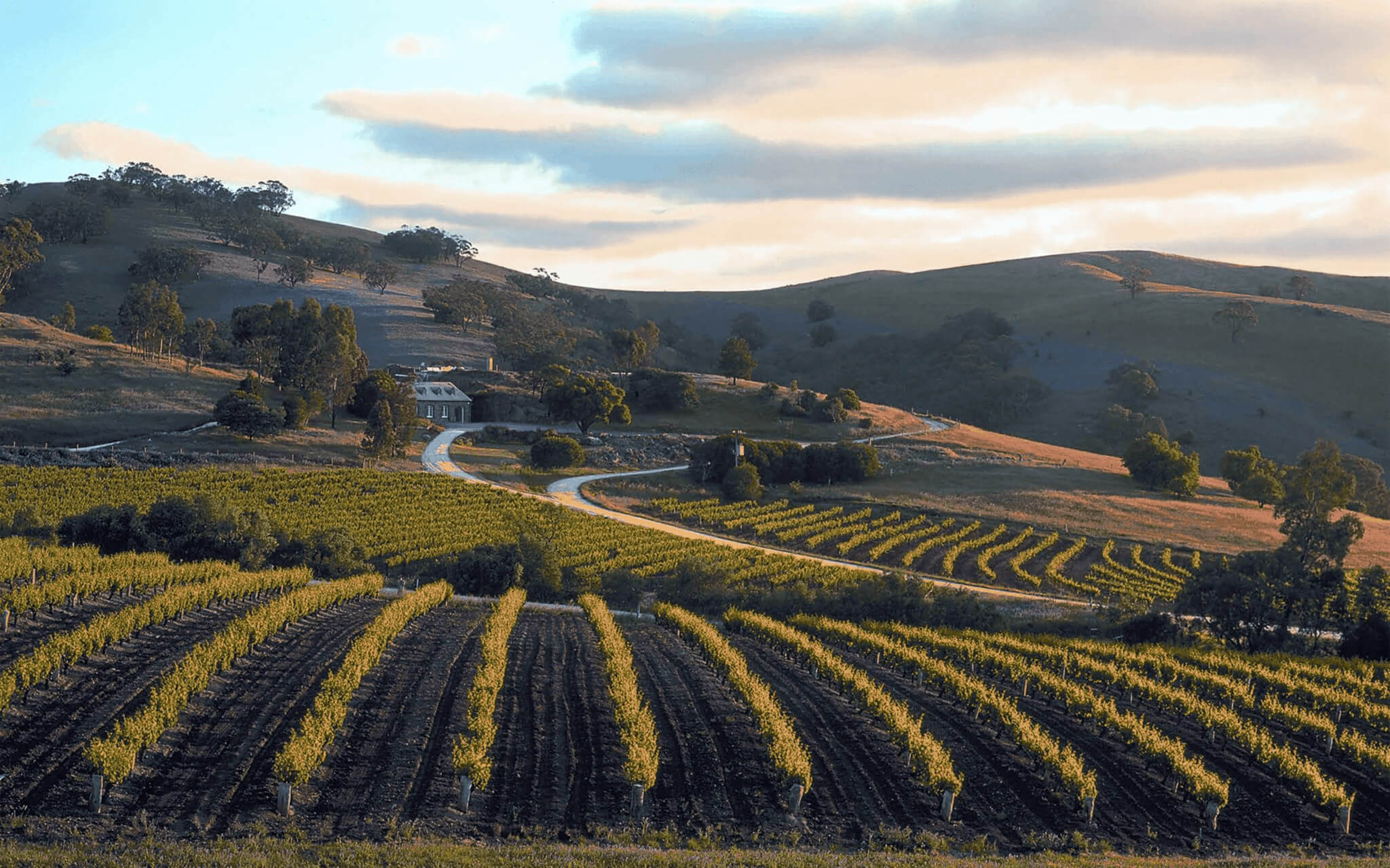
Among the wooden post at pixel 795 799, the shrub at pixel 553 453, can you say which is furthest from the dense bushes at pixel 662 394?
the wooden post at pixel 795 799

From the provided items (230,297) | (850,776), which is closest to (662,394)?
(230,297)

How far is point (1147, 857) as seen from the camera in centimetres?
1970

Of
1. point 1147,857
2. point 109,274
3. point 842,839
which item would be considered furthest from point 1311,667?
point 109,274

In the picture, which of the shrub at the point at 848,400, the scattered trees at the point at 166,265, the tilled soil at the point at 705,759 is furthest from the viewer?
the scattered trees at the point at 166,265

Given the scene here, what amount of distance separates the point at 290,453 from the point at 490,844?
69.4 metres

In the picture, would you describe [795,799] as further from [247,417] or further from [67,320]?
[67,320]

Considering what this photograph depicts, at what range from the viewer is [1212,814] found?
862 inches

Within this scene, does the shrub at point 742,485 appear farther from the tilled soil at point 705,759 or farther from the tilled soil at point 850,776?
the tilled soil at point 850,776

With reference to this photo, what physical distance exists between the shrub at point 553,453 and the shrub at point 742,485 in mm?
15505

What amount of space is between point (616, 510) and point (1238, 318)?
521 ft

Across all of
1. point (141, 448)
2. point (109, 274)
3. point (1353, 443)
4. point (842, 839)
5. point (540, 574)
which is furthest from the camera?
point (109, 274)


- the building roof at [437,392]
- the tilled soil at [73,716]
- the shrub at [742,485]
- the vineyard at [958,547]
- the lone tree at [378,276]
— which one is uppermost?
the lone tree at [378,276]

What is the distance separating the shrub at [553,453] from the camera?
95562mm

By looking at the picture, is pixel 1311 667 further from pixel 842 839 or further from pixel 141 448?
pixel 141 448
